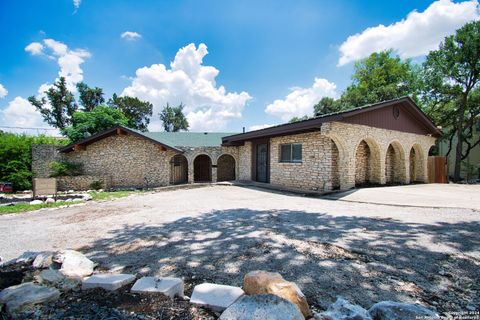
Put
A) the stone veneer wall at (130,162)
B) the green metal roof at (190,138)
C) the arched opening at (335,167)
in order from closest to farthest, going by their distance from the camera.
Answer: the arched opening at (335,167), the stone veneer wall at (130,162), the green metal roof at (190,138)

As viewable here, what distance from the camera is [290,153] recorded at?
10.9 m

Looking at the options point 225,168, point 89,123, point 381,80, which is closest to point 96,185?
point 89,123

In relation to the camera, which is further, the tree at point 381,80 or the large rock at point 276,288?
the tree at point 381,80

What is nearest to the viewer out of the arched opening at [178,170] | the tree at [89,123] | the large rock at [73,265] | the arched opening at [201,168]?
the large rock at [73,265]

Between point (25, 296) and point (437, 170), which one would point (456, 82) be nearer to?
point (437, 170)

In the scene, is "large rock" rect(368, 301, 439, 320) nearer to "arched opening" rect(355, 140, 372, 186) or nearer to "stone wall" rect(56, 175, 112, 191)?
"arched opening" rect(355, 140, 372, 186)

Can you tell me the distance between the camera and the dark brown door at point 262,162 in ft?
41.0

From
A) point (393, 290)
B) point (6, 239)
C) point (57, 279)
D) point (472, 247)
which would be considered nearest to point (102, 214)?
point (6, 239)

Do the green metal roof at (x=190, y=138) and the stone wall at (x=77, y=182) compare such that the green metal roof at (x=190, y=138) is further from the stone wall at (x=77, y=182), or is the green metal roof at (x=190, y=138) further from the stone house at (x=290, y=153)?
the stone wall at (x=77, y=182)

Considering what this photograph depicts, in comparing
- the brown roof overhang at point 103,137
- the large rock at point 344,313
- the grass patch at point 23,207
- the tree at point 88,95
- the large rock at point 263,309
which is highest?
the tree at point 88,95

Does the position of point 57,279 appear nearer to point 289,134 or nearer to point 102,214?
point 102,214

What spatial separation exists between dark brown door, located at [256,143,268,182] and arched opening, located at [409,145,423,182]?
843 centimetres

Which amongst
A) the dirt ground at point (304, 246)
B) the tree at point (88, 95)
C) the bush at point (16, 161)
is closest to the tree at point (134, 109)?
the tree at point (88, 95)

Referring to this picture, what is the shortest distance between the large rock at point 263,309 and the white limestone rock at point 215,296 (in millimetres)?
198
